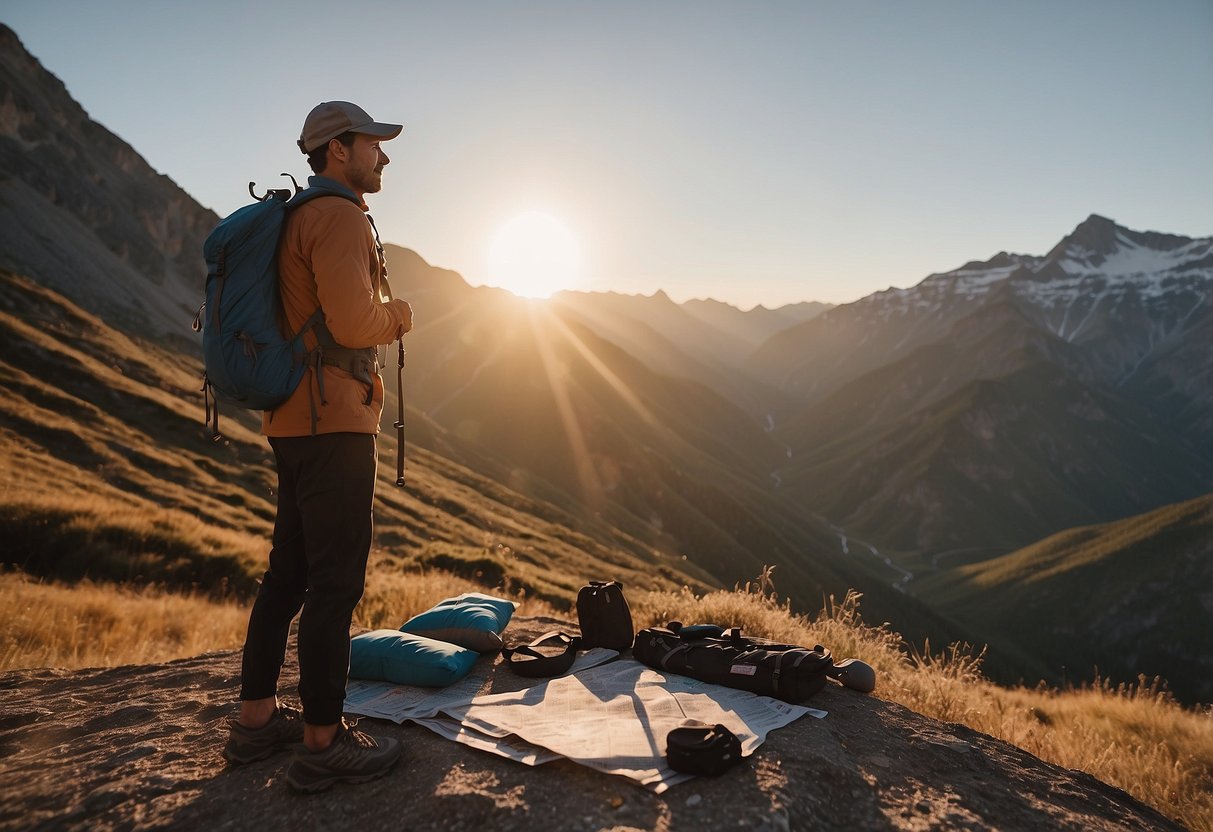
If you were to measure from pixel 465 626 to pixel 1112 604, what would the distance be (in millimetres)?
175192

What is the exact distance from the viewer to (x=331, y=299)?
3.57m

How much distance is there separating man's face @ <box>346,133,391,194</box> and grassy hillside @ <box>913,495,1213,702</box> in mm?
136142

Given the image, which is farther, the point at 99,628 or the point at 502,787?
the point at 99,628

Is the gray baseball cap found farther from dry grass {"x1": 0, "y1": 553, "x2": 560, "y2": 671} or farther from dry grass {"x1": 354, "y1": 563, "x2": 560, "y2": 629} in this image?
dry grass {"x1": 354, "y1": 563, "x2": 560, "y2": 629}

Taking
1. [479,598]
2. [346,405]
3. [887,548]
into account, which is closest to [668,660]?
[479,598]

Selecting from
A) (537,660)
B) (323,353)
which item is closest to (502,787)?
(537,660)

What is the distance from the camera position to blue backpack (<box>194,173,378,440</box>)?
353 cm

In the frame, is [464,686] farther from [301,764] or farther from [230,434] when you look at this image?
[230,434]

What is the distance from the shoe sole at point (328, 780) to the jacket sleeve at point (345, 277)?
243 centimetres

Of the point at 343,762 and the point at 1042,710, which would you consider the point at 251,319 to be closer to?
the point at 343,762

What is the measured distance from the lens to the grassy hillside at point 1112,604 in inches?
4914

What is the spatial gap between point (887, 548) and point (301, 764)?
702ft

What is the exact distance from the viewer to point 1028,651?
13175 cm

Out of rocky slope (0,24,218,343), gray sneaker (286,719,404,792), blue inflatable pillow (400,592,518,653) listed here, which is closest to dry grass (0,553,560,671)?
blue inflatable pillow (400,592,518,653)
